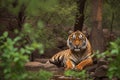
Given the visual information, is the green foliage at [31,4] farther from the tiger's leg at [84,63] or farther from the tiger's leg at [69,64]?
the tiger's leg at [69,64]

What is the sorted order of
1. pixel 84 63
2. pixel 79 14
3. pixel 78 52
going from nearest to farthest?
pixel 84 63
pixel 78 52
pixel 79 14

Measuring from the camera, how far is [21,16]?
12320 millimetres

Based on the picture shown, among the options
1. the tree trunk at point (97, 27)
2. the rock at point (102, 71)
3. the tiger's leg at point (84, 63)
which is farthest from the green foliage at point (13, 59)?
the tree trunk at point (97, 27)

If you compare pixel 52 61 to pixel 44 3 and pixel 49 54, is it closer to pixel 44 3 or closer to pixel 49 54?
pixel 49 54

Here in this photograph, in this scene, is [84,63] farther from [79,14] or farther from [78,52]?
[79,14]

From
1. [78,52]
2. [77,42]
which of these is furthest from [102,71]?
[78,52]

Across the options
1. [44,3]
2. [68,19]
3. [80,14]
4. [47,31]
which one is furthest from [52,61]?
[44,3]

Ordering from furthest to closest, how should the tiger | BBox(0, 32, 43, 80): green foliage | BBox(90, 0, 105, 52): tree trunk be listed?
BBox(90, 0, 105, 52): tree trunk < the tiger < BBox(0, 32, 43, 80): green foliage

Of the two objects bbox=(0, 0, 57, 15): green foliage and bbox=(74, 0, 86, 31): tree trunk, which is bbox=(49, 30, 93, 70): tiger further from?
bbox=(0, 0, 57, 15): green foliage

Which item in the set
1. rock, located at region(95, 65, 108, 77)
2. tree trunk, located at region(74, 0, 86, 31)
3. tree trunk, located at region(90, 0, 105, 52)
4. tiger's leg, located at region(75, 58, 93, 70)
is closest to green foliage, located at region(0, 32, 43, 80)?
rock, located at region(95, 65, 108, 77)

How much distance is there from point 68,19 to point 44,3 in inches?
341

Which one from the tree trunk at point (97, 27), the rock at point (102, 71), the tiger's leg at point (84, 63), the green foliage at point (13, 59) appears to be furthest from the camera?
the tree trunk at point (97, 27)

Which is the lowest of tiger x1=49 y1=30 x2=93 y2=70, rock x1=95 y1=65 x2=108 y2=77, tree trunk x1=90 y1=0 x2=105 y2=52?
rock x1=95 y1=65 x2=108 y2=77

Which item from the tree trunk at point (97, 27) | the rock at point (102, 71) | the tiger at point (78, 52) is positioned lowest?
the rock at point (102, 71)
